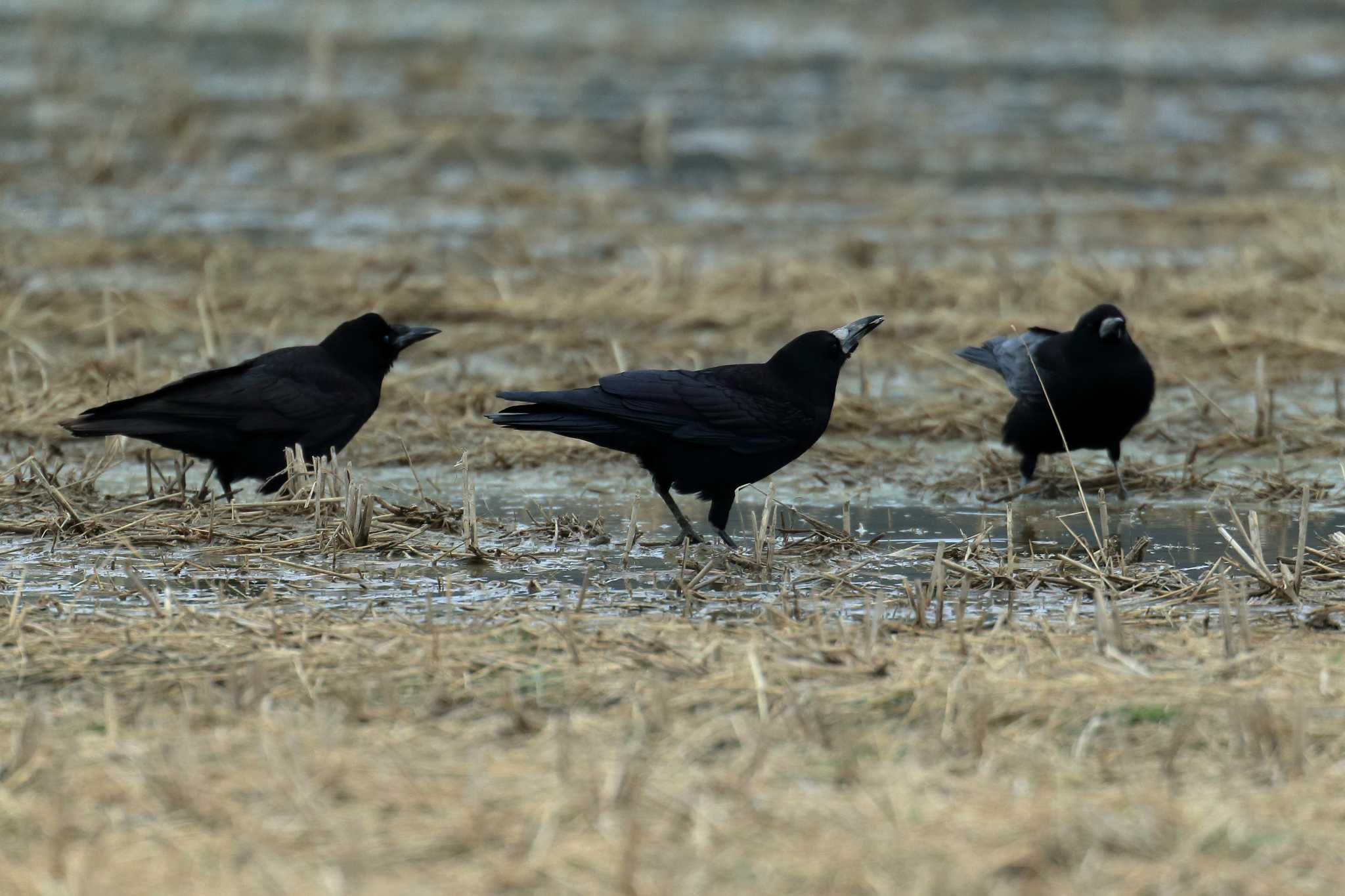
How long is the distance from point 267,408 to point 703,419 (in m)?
1.83

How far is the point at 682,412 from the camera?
677 cm

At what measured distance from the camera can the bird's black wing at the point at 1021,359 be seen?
26.7 feet

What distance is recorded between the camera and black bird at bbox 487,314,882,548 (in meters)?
6.72

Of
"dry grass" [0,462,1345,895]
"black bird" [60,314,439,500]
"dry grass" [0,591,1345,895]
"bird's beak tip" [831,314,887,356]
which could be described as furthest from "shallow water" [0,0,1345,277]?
"dry grass" [0,591,1345,895]

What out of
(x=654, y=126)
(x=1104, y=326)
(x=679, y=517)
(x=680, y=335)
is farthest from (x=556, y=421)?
(x=654, y=126)

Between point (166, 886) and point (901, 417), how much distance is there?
5.97 metres

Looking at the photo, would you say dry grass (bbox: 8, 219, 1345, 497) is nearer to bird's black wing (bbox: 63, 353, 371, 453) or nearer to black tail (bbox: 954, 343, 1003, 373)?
black tail (bbox: 954, 343, 1003, 373)

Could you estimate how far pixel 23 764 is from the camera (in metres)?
4.03

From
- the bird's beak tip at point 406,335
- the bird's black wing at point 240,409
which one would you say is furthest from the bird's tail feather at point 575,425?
the bird's beak tip at point 406,335

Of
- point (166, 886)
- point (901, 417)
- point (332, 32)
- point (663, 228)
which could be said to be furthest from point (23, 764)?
point (332, 32)

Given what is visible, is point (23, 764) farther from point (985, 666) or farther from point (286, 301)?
point (286, 301)

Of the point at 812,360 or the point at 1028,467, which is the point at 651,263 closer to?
the point at 1028,467

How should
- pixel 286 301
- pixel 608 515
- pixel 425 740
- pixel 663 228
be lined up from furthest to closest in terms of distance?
pixel 663 228 < pixel 286 301 < pixel 608 515 < pixel 425 740

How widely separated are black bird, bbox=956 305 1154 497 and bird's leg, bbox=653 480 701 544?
1.70 m
